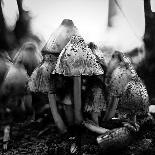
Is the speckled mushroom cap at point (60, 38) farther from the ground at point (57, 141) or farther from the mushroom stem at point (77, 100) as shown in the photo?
the ground at point (57, 141)

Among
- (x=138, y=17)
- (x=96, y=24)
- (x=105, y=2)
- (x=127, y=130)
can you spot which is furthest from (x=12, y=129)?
(x=138, y=17)

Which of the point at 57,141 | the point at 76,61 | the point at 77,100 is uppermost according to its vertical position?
the point at 76,61

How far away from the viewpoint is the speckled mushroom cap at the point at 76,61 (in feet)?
2.75

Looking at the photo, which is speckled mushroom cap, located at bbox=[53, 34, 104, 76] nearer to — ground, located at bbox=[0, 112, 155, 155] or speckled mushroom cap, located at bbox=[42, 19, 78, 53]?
speckled mushroom cap, located at bbox=[42, 19, 78, 53]

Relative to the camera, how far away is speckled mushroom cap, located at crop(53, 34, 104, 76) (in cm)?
84

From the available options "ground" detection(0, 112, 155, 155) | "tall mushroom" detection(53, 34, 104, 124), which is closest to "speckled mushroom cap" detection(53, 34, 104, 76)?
"tall mushroom" detection(53, 34, 104, 124)

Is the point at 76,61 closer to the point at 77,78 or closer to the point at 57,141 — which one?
the point at 77,78

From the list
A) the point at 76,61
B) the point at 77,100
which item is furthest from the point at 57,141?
the point at 76,61

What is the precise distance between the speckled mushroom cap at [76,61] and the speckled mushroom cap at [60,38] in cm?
5

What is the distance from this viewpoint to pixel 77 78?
928 millimetres

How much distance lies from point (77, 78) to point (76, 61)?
0.10 meters

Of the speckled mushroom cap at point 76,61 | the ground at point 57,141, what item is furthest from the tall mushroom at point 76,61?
the ground at point 57,141

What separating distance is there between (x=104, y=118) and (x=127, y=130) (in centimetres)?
15

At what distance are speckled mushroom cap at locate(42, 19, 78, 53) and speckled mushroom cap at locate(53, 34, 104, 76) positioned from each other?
5 cm
